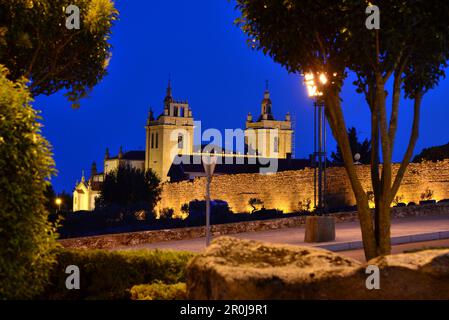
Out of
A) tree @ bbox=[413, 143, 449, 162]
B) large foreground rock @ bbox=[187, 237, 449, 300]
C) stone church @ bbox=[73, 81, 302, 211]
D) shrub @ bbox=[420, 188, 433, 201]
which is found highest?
stone church @ bbox=[73, 81, 302, 211]

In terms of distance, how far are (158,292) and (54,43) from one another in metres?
4.10

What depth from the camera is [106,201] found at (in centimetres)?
7806

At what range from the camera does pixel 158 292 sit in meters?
6.85

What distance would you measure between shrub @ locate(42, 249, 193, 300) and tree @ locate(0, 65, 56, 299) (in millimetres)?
1097

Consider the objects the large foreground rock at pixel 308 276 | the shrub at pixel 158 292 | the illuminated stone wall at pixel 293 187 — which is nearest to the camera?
the large foreground rock at pixel 308 276

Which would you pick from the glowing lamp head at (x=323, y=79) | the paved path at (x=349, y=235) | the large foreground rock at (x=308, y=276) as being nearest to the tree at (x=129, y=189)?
the paved path at (x=349, y=235)

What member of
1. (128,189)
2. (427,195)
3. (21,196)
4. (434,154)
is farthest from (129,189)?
(21,196)

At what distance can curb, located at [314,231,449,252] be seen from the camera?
54.2 feet

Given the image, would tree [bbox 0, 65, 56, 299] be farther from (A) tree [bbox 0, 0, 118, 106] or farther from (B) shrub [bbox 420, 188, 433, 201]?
(B) shrub [bbox 420, 188, 433, 201]

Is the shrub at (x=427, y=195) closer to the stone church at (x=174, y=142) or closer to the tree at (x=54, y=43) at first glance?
the tree at (x=54, y=43)

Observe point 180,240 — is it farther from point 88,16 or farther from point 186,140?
point 186,140

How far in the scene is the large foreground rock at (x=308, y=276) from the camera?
17.2 ft

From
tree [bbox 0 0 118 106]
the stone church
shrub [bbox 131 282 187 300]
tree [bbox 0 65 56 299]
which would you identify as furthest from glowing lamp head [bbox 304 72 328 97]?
the stone church

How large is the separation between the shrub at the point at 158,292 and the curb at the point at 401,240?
32.1 ft
